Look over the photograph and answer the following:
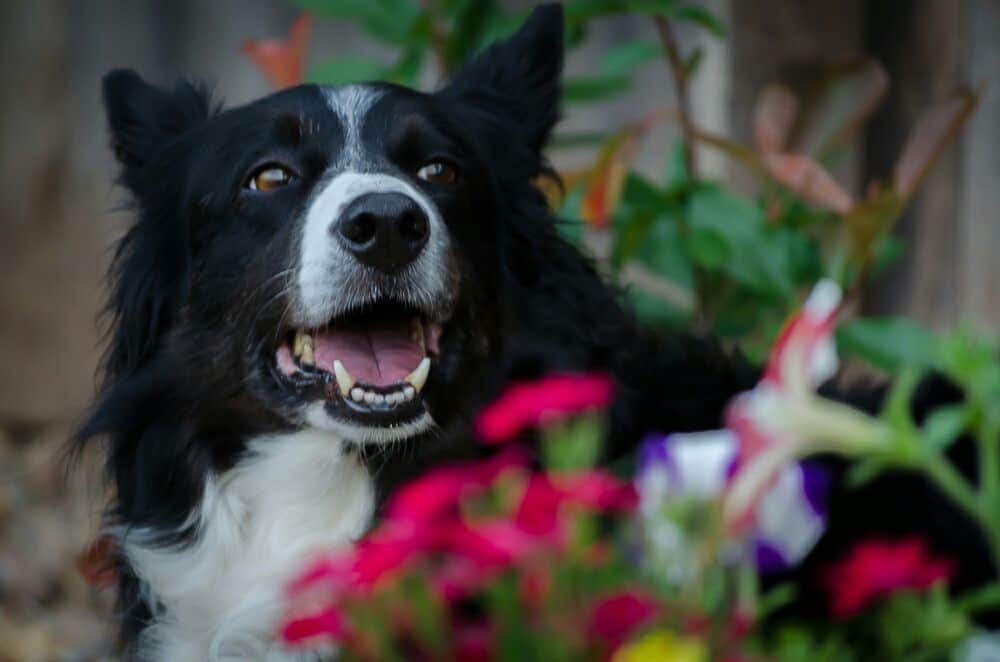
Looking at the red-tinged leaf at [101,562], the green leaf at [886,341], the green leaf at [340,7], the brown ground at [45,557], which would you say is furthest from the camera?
the brown ground at [45,557]

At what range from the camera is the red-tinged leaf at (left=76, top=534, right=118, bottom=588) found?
8.34 feet

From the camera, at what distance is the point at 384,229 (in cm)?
222

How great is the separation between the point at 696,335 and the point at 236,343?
899 mm

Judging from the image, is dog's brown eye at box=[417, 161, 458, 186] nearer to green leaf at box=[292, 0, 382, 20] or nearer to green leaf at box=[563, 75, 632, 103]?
green leaf at box=[563, 75, 632, 103]

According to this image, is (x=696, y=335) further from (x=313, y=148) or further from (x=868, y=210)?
(x=313, y=148)

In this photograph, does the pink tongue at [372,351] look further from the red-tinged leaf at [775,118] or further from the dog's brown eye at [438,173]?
the red-tinged leaf at [775,118]

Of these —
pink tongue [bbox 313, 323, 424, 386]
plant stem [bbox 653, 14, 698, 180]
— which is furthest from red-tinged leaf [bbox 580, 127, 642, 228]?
pink tongue [bbox 313, 323, 424, 386]

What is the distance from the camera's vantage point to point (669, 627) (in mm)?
A: 954

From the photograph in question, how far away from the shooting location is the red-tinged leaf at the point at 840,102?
325 centimetres

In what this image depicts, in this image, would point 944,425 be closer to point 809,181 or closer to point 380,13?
point 809,181

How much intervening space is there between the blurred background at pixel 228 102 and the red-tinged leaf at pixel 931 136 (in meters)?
0.12

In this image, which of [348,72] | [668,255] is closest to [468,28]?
[348,72]

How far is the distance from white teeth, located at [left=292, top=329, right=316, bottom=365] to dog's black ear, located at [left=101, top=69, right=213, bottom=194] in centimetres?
54

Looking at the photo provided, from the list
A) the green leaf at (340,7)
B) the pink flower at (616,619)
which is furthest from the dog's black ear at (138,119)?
the pink flower at (616,619)
